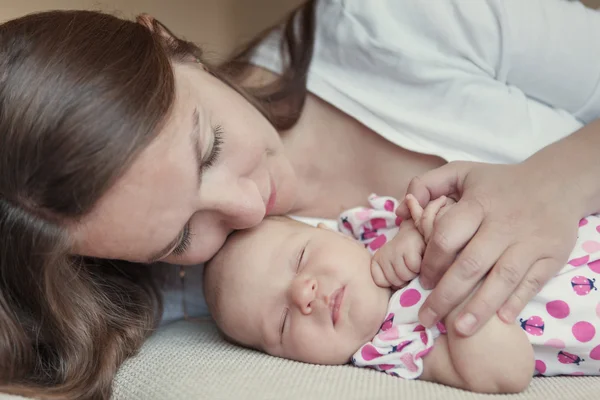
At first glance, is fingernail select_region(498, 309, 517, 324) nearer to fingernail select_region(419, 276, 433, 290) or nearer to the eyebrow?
fingernail select_region(419, 276, 433, 290)

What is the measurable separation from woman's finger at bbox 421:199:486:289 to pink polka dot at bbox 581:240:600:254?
0.17 meters

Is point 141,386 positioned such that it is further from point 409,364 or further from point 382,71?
point 382,71

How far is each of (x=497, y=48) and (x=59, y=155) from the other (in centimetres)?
78

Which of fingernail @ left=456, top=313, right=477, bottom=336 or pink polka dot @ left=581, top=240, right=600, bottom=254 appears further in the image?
pink polka dot @ left=581, top=240, right=600, bottom=254

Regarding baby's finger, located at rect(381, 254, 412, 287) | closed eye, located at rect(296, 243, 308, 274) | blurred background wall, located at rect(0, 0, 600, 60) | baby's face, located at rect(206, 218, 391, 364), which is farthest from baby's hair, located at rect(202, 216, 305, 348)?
blurred background wall, located at rect(0, 0, 600, 60)

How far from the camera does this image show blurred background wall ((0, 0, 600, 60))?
1.72 m

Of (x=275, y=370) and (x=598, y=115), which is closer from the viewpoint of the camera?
(x=275, y=370)

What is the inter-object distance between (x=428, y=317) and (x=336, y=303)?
0.48ft

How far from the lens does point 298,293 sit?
3.02 feet

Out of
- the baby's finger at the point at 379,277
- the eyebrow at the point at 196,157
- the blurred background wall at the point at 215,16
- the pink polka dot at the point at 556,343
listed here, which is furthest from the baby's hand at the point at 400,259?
the blurred background wall at the point at 215,16

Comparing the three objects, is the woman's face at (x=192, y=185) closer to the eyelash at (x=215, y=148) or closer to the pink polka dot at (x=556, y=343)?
the eyelash at (x=215, y=148)

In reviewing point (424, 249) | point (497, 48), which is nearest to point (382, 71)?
point (497, 48)

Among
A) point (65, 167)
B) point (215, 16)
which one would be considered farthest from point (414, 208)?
point (215, 16)

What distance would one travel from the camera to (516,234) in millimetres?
863
